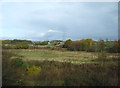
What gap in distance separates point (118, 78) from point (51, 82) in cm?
316

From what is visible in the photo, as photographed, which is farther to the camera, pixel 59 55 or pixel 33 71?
pixel 59 55

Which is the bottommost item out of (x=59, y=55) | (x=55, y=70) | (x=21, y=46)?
(x=55, y=70)

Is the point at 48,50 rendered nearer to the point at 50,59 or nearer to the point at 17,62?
the point at 50,59

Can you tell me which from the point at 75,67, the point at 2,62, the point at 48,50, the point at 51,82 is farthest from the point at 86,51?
the point at 2,62

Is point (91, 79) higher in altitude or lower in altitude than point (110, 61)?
lower

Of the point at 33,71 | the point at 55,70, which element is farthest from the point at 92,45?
the point at 33,71

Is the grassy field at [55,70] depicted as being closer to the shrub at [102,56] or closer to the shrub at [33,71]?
the shrub at [33,71]

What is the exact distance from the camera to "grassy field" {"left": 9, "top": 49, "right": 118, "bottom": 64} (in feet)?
20.1

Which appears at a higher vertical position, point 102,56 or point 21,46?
point 21,46

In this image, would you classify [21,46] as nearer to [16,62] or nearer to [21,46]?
[21,46]

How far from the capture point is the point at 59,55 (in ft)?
21.8

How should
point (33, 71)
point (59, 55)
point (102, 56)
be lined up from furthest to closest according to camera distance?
1. point (59, 55)
2. point (102, 56)
3. point (33, 71)

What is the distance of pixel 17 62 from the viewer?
5.45 m

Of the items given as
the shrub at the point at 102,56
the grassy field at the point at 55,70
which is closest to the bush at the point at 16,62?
the grassy field at the point at 55,70
